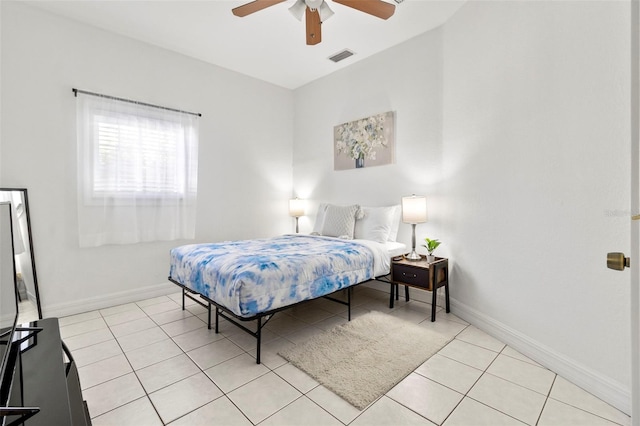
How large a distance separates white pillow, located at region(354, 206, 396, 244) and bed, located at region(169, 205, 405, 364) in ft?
0.05

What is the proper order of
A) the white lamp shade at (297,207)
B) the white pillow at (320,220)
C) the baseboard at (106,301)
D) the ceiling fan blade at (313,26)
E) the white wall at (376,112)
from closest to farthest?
1. the ceiling fan blade at (313,26)
2. the baseboard at (106,301)
3. the white wall at (376,112)
4. the white pillow at (320,220)
5. the white lamp shade at (297,207)

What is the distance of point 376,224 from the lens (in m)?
3.39

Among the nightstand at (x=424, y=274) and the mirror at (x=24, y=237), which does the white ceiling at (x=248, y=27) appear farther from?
the nightstand at (x=424, y=274)

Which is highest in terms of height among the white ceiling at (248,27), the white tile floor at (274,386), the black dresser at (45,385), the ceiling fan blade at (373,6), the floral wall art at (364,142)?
the white ceiling at (248,27)

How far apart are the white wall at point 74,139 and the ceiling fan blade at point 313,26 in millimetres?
2007

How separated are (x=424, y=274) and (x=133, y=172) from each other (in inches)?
126

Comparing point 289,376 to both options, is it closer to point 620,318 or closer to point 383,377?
point 383,377

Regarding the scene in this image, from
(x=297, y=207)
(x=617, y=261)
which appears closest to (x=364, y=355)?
(x=617, y=261)

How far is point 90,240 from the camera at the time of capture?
9.93 feet

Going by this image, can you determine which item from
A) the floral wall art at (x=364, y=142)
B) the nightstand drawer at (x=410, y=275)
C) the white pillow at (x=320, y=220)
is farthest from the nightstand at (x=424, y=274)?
the floral wall art at (x=364, y=142)

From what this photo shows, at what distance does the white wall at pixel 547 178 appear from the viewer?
159 cm

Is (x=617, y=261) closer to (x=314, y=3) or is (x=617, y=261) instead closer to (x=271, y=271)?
(x=271, y=271)

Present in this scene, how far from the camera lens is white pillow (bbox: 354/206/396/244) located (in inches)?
131

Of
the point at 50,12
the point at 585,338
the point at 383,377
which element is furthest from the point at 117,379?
the point at 50,12
